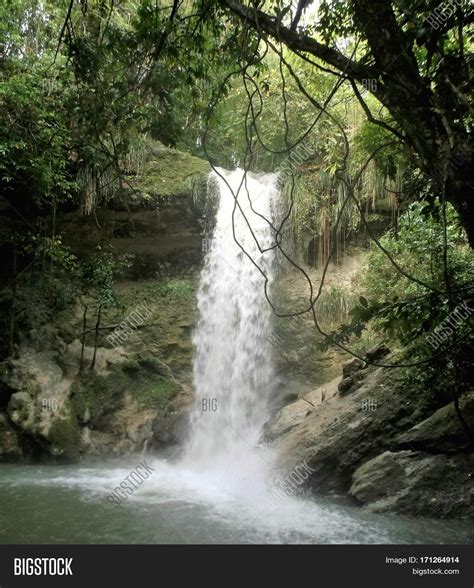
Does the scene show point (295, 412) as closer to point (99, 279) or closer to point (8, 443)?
point (99, 279)

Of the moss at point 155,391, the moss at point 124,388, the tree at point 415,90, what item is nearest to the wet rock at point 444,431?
the tree at point 415,90

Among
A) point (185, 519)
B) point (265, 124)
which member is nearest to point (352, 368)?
point (185, 519)

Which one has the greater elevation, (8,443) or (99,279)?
(99,279)

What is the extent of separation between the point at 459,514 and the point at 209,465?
425 cm

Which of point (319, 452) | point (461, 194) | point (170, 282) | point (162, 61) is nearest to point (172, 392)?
point (170, 282)

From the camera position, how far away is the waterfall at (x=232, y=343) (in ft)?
28.9

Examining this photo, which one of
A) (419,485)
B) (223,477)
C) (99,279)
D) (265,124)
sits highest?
(265,124)

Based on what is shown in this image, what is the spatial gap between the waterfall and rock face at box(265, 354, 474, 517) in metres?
1.67

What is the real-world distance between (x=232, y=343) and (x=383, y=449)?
4.70m

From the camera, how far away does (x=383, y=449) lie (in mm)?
5875

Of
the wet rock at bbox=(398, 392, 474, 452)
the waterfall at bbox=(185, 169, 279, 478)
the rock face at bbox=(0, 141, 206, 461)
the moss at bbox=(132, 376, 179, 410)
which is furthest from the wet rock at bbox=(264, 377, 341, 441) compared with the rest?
the moss at bbox=(132, 376, 179, 410)

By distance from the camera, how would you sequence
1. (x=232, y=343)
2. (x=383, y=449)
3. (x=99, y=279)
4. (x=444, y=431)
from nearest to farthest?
(x=444, y=431), (x=383, y=449), (x=99, y=279), (x=232, y=343)

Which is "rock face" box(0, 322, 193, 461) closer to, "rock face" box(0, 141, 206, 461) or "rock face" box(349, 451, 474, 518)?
"rock face" box(0, 141, 206, 461)

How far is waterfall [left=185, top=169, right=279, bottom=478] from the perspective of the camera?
881cm
